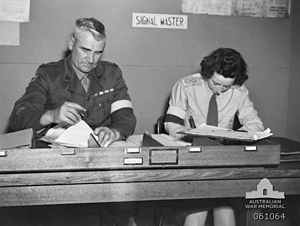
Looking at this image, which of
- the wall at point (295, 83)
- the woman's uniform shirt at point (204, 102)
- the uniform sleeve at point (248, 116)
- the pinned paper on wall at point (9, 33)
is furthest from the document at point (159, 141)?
the wall at point (295, 83)

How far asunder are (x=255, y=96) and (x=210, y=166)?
2095 mm

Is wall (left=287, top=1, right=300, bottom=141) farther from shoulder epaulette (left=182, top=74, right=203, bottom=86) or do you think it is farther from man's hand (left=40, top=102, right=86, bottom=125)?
man's hand (left=40, top=102, right=86, bottom=125)

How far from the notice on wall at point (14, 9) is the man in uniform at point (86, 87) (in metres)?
0.82


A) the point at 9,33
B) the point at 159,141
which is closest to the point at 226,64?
the point at 159,141

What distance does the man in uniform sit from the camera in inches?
92.5

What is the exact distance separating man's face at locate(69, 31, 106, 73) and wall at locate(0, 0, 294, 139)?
0.82 m

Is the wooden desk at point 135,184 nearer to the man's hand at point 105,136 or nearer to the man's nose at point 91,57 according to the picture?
the man's hand at point 105,136

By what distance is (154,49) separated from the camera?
3389mm

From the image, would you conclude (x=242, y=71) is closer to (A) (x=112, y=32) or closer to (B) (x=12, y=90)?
(A) (x=112, y=32)

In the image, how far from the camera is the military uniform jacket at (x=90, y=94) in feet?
7.73

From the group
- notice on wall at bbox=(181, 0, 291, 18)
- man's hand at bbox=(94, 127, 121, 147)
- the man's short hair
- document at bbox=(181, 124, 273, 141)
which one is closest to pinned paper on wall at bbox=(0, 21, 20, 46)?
the man's short hair

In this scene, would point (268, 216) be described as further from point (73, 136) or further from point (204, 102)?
point (204, 102)

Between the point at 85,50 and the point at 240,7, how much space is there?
1531mm

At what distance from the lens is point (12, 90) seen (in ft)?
10.6
